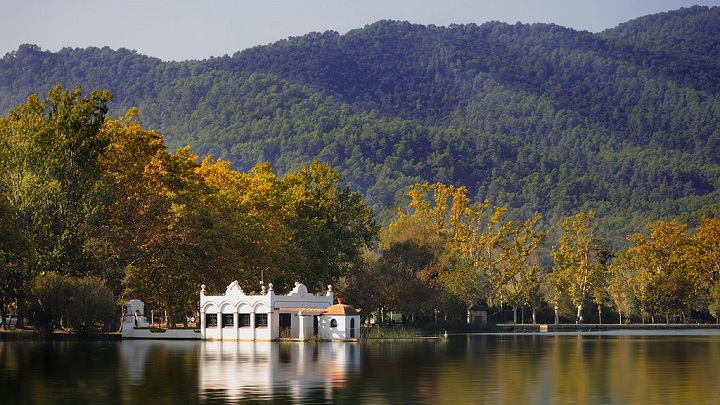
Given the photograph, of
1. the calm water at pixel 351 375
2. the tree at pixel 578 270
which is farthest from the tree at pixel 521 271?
the calm water at pixel 351 375

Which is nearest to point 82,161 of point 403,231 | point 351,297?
point 351,297

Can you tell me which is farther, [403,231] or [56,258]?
[403,231]

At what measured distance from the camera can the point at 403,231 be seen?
356ft

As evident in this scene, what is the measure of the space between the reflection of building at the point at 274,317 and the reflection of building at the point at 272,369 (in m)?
8.12

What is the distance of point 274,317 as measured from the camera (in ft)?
279

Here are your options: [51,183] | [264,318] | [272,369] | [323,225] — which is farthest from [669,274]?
[272,369]

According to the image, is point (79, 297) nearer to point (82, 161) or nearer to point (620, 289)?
point (82, 161)

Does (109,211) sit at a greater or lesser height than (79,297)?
greater

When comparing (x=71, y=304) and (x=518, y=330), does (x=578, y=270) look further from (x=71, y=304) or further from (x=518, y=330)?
(x=71, y=304)

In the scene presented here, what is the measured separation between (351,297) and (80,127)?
97.9ft

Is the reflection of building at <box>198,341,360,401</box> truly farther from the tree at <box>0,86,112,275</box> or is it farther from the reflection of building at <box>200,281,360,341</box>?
the tree at <box>0,86,112,275</box>

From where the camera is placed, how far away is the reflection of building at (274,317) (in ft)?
279

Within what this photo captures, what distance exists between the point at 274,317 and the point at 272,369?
3461 cm

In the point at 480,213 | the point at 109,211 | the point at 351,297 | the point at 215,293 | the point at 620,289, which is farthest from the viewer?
the point at 620,289
